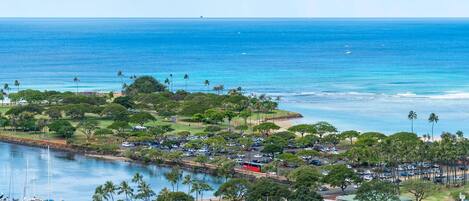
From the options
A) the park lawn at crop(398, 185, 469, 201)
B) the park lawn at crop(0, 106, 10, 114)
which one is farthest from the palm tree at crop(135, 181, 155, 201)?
the park lawn at crop(0, 106, 10, 114)

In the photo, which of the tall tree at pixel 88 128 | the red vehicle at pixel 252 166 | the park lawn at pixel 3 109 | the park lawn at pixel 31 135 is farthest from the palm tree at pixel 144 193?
the park lawn at pixel 3 109

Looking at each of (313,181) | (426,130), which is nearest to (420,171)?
(313,181)

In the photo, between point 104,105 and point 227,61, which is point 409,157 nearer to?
point 104,105

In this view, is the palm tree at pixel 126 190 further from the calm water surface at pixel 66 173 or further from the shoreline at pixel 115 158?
the shoreline at pixel 115 158

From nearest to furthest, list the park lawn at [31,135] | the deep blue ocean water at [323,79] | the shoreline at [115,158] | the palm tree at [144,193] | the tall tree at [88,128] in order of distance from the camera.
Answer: the palm tree at [144,193]
the shoreline at [115,158]
the tall tree at [88,128]
the park lawn at [31,135]
the deep blue ocean water at [323,79]

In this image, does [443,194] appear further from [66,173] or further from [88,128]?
[88,128]

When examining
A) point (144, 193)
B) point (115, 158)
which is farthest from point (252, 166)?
point (144, 193)

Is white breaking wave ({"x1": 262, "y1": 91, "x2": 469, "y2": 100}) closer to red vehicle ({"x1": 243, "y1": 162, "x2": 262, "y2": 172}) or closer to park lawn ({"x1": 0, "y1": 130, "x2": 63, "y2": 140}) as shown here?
park lawn ({"x1": 0, "y1": 130, "x2": 63, "y2": 140})
